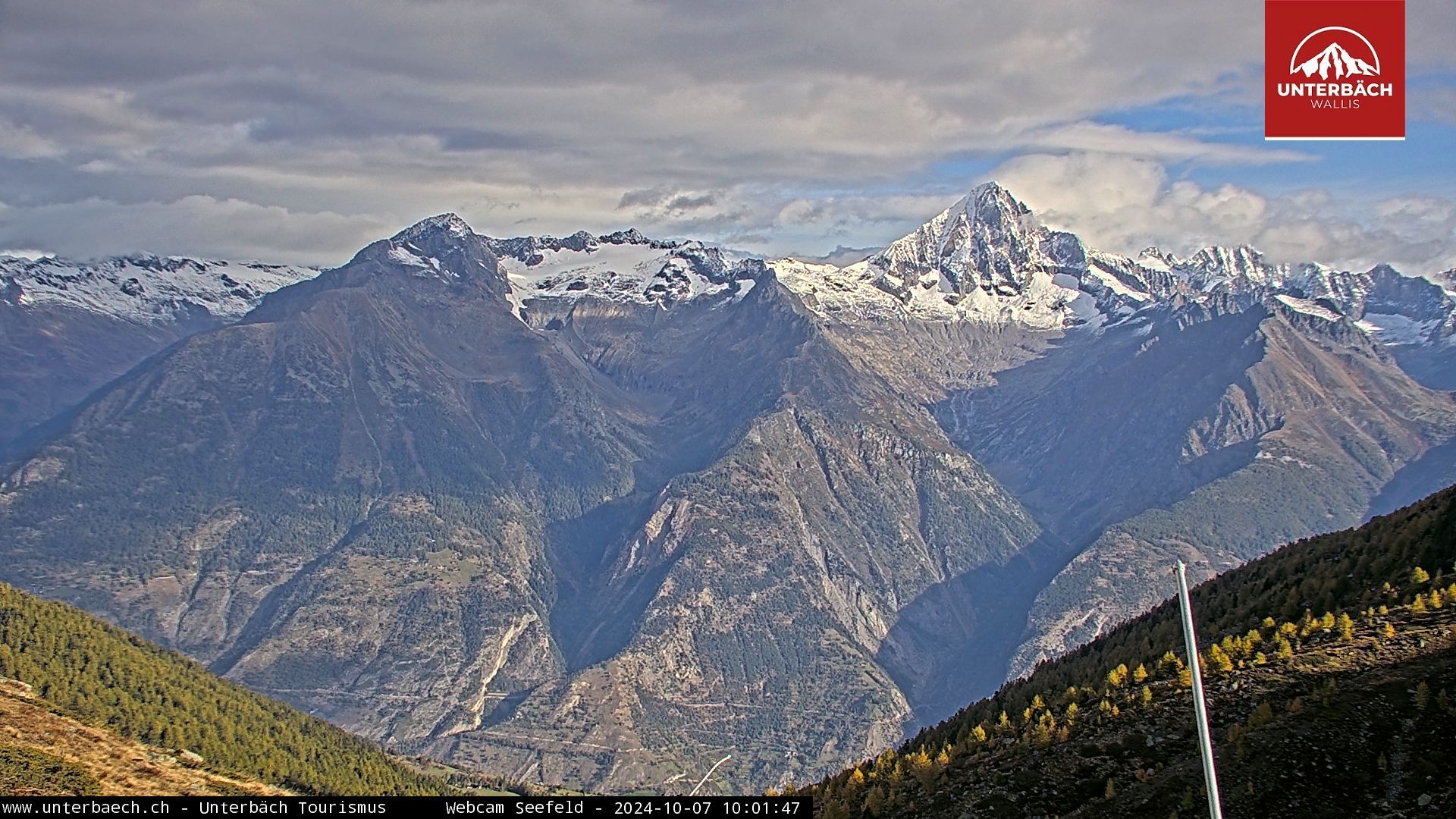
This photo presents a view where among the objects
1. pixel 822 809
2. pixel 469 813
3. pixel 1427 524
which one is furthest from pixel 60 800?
pixel 1427 524

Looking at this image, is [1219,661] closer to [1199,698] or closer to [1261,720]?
[1261,720]

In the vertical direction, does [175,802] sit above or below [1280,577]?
below

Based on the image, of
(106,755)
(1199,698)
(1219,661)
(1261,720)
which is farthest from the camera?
(106,755)

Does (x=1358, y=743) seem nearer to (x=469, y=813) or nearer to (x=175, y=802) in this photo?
(x=469, y=813)

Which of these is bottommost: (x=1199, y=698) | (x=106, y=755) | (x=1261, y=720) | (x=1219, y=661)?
(x=1199, y=698)

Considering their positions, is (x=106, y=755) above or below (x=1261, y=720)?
below

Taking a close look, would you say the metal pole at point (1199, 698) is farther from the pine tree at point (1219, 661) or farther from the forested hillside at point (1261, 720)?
the pine tree at point (1219, 661)

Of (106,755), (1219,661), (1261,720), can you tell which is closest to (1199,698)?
(1261,720)

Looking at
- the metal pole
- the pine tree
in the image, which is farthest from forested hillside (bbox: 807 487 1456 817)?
the metal pole
